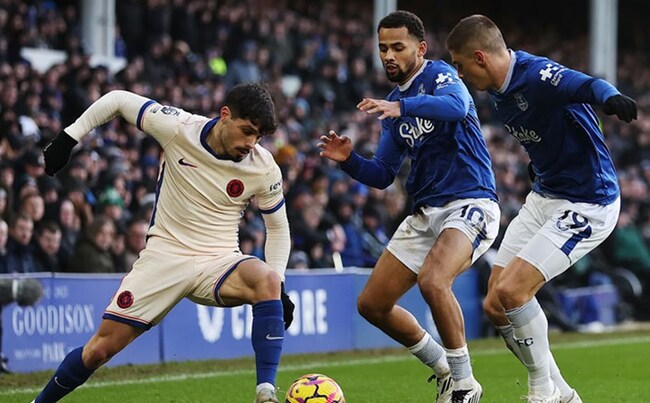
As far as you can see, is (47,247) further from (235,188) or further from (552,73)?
(552,73)

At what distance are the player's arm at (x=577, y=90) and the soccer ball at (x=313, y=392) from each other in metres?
2.27

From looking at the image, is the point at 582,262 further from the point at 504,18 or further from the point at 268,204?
the point at 504,18

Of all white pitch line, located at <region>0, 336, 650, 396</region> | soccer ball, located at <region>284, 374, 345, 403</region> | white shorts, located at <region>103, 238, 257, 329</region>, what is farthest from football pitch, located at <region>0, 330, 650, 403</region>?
white shorts, located at <region>103, 238, 257, 329</region>

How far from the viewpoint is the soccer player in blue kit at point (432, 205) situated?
808 cm

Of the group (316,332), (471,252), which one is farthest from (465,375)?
(316,332)

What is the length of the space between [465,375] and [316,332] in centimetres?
690

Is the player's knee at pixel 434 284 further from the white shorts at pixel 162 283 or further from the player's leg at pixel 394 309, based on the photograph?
the white shorts at pixel 162 283

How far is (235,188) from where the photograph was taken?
7.67m

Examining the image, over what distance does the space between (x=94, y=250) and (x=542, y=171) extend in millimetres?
6391

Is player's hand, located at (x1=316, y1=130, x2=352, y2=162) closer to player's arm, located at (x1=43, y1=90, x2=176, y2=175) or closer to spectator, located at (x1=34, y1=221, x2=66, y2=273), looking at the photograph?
player's arm, located at (x1=43, y1=90, x2=176, y2=175)

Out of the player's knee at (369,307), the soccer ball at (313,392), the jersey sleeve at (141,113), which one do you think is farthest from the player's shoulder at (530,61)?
the soccer ball at (313,392)

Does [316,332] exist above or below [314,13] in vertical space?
below

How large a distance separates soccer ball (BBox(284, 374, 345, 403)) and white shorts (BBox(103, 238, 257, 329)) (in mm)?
700

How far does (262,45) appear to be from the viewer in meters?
22.2
